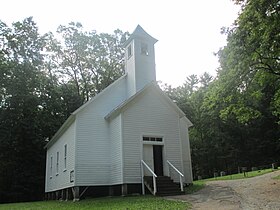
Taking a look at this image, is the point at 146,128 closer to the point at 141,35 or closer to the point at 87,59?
the point at 141,35

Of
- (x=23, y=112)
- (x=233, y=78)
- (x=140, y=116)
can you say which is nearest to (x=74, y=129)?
(x=140, y=116)

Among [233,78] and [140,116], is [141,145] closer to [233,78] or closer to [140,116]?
[140,116]

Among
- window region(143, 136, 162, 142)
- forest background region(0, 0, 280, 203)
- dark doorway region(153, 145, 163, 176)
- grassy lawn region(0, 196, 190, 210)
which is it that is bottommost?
grassy lawn region(0, 196, 190, 210)

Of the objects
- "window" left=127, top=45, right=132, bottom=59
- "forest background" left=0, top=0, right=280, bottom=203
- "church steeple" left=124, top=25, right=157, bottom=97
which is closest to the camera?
"forest background" left=0, top=0, right=280, bottom=203

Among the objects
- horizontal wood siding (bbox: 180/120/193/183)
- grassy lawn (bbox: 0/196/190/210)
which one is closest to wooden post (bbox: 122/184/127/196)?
grassy lawn (bbox: 0/196/190/210)

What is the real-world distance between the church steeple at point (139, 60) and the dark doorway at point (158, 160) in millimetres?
3975

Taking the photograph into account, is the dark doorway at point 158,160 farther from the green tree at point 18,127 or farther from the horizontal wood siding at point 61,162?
the green tree at point 18,127

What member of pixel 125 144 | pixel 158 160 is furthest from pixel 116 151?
pixel 158 160

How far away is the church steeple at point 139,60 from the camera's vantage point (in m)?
19.9

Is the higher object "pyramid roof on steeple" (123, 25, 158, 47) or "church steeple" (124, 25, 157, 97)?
"pyramid roof on steeple" (123, 25, 158, 47)

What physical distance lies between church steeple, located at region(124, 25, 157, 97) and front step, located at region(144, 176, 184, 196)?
6000 mm

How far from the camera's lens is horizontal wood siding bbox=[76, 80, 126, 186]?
17.3 metres

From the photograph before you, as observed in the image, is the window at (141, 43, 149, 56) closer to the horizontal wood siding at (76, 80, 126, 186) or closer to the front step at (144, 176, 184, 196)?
the horizontal wood siding at (76, 80, 126, 186)

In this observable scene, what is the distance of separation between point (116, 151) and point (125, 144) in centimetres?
89
